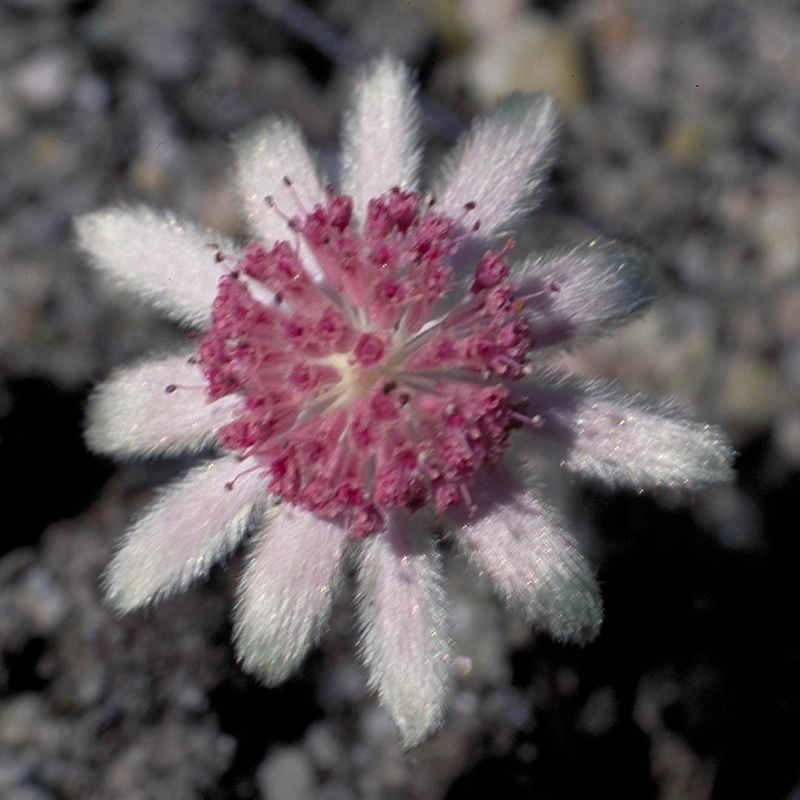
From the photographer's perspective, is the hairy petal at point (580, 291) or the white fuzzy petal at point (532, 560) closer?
the white fuzzy petal at point (532, 560)

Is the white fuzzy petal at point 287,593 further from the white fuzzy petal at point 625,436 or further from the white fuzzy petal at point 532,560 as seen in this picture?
the white fuzzy petal at point 625,436

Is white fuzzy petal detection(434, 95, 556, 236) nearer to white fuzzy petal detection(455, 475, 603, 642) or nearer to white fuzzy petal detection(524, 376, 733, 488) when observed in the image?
white fuzzy petal detection(524, 376, 733, 488)

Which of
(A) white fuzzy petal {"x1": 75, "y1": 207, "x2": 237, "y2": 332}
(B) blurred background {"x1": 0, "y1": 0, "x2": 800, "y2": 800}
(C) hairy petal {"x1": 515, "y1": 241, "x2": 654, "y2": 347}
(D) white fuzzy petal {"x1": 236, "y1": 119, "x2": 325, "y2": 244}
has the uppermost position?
(D) white fuzzy petal {"x1": 236, "y1": 119, "x2": 325, "y2": 244}

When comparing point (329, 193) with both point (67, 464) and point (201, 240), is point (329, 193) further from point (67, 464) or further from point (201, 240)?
point (67, 464)

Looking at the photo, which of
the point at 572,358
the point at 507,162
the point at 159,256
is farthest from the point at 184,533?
the point at 572,358

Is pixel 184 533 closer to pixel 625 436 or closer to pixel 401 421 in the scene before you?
pixel 401 421

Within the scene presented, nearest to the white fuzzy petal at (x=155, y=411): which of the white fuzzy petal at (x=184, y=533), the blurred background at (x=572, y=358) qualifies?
the white fuzzy petal at (x=184, y=533)

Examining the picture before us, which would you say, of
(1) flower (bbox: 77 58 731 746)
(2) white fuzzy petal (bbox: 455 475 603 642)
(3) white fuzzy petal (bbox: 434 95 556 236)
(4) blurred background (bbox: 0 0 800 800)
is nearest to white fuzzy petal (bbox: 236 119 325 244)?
(1) flower (bbox: 77 58 731 746)
